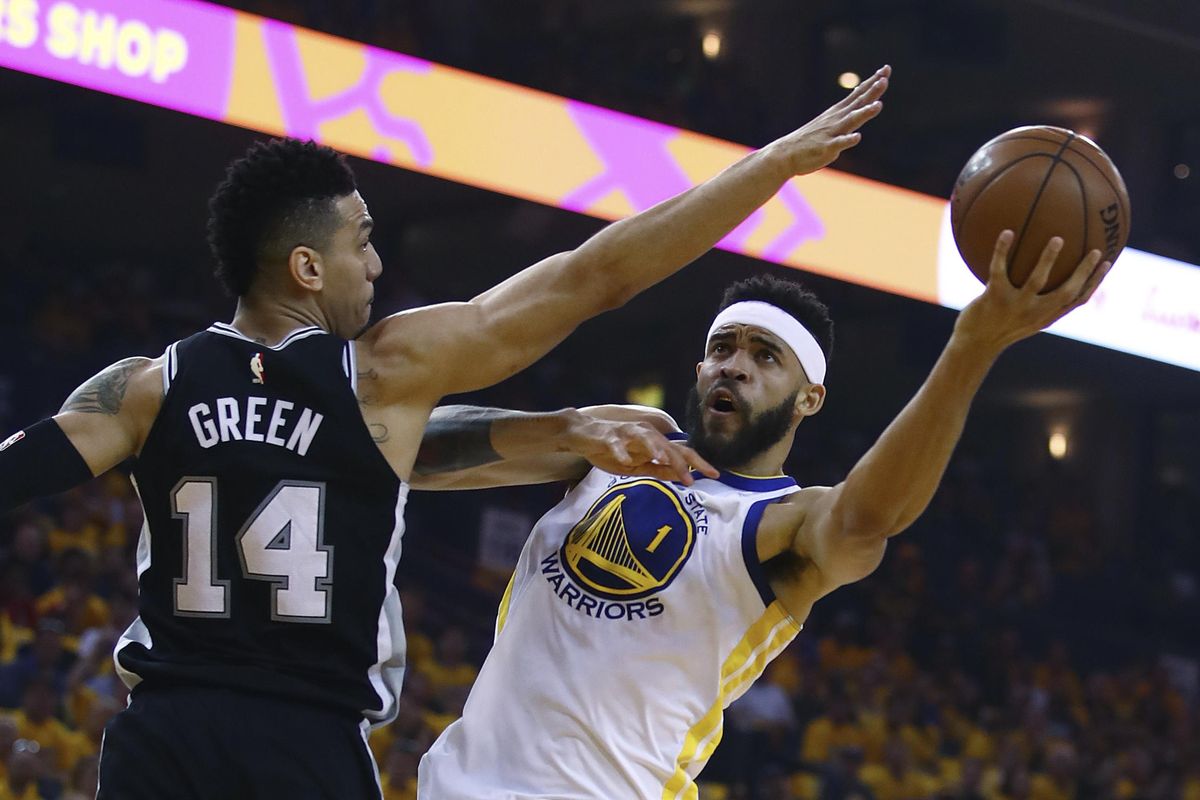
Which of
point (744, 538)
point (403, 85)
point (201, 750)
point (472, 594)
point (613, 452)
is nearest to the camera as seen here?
point (201, 750)

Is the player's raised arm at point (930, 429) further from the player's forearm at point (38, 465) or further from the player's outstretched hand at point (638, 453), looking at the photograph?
the player's forearm at point (38, 465)

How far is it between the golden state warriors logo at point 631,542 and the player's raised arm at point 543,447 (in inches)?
7.6

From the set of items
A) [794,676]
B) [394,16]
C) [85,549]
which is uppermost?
[394,16]

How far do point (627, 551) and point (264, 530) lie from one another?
1.12m

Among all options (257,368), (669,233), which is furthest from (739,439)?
(257,368)

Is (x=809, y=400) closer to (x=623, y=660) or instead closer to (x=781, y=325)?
(x=781, y=325)

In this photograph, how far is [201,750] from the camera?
122 inches

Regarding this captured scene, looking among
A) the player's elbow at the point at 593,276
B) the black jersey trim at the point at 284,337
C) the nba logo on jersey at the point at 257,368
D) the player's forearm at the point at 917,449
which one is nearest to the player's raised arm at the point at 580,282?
the player's elbow at the point at 593,276

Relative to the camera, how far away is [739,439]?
4.22 m

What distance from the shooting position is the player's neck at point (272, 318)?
3.34 metres

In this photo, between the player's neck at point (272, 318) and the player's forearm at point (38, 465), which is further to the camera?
the player's neck at point (272, 318)

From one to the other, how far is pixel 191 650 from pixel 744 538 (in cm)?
140

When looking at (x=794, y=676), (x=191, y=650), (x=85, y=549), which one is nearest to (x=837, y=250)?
(x=794, y=676)

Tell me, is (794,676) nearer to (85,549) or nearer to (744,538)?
(85,549)
